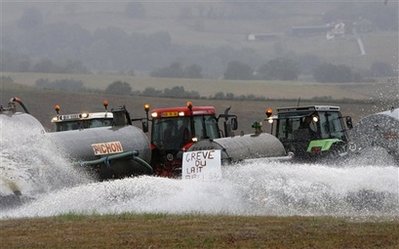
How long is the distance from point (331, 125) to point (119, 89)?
38.1 meters

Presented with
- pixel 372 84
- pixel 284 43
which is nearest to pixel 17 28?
pixel 284 43

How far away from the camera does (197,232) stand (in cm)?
1444

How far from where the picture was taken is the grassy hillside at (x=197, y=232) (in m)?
13.6

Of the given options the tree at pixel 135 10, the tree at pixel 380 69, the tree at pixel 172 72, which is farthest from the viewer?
the tree at pixel 135 10

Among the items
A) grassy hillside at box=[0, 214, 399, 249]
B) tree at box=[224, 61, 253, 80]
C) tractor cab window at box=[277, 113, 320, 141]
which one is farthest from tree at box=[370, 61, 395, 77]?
grassy hillside at box=[0, 214, 399, 249]

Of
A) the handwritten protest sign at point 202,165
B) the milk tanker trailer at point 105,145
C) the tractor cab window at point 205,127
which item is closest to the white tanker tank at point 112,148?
the milk tanker trailer at point 105,145

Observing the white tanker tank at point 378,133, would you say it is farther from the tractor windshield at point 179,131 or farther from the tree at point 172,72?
the tree at point 172,72

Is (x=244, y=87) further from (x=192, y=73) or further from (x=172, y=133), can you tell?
(x=172, y=133)

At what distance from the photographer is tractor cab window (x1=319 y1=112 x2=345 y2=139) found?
28172 millimetres

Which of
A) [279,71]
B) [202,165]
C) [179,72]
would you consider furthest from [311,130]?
[279,71]

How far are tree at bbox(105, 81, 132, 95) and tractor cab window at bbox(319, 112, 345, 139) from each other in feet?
115

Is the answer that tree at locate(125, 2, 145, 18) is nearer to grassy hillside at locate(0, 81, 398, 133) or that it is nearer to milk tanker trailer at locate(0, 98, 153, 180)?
grassy hillside at locate(0, 81, 398, 133)

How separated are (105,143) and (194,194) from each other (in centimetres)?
421

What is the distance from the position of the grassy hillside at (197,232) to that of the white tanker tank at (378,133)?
394 inches
